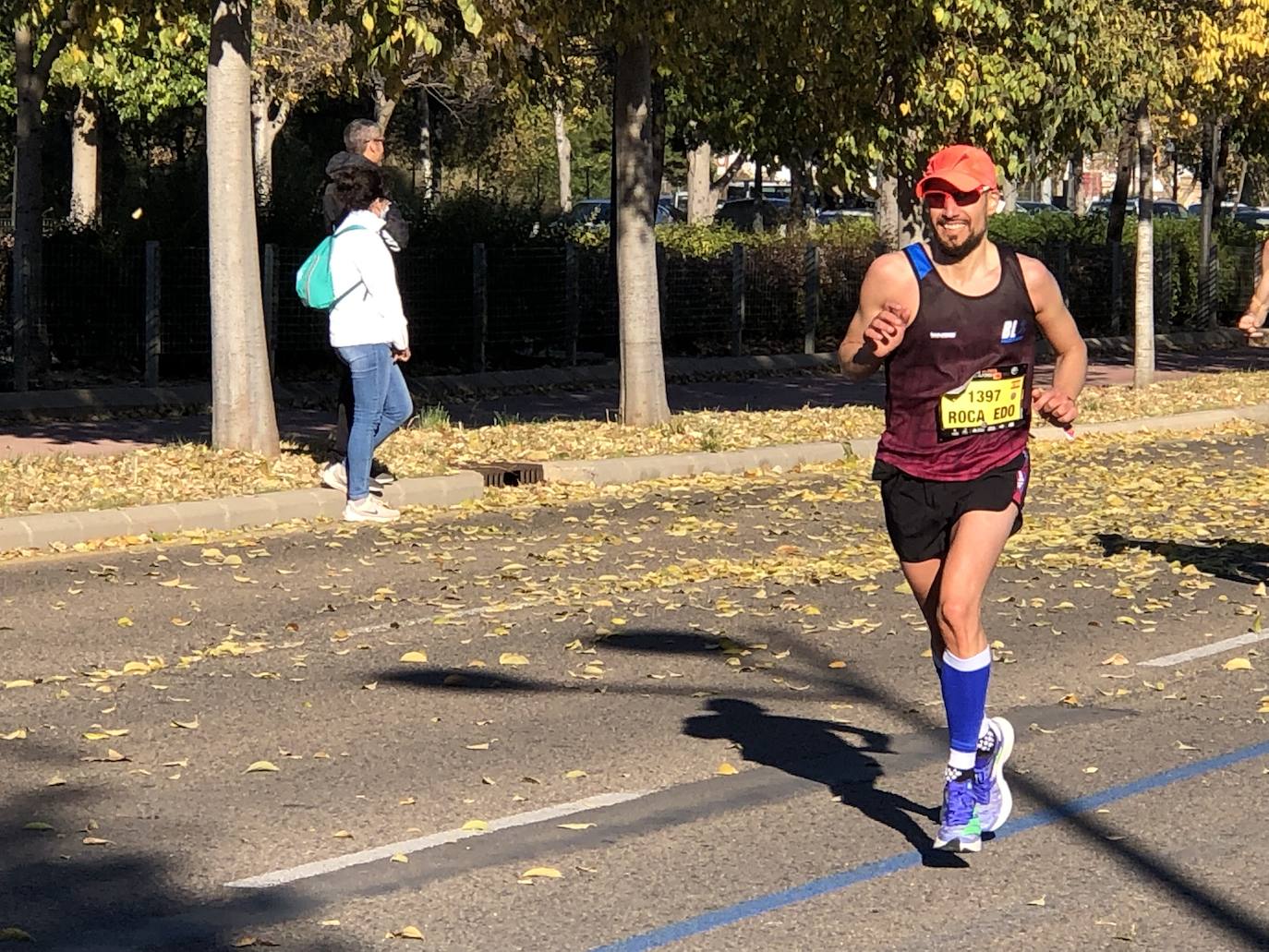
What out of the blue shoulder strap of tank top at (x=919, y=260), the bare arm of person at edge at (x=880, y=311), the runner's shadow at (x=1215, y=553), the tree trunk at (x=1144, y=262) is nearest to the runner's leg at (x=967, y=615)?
the bare arm of person at edge at (x=880, y=311)

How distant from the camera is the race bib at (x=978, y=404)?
6324mm

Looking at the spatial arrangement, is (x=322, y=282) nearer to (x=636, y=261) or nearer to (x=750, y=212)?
(x=636, y=261)

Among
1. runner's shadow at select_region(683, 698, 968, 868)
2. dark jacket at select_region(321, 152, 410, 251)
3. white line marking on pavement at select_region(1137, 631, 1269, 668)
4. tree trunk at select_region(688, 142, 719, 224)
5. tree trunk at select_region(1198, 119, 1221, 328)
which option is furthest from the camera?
tree trunk at select_region(688, 142, 719, 224)

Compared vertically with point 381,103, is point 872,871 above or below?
below

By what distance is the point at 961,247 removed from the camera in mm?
6293

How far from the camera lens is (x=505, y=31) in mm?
15203

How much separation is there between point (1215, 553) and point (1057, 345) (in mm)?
5934

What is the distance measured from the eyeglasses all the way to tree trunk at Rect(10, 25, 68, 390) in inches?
625

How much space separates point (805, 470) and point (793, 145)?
6.64m

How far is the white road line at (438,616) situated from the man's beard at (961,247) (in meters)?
4.23

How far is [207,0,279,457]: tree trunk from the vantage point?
14.7 meters

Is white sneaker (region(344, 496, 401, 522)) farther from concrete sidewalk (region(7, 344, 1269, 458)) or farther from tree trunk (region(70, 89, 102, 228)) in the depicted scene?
tree trunk (region(70, 89, 102, 228))

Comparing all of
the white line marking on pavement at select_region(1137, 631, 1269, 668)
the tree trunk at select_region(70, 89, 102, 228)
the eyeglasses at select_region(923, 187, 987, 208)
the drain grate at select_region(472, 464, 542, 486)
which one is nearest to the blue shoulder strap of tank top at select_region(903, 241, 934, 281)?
the eyeglasses at select_region(923, 187, 987, 208)

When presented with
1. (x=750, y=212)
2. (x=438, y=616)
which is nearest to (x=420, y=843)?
(x=438, y=616)
